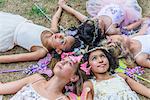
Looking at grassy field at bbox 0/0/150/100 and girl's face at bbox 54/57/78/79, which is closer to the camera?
girl's face at bbox 54/57/78/79

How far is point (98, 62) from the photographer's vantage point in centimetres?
293

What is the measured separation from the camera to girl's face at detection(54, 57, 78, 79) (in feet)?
9.12

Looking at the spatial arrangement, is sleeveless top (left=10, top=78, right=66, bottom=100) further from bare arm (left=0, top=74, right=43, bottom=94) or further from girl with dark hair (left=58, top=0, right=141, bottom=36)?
girl with dark hair (left=58, top=0, right=141, bottom=36)

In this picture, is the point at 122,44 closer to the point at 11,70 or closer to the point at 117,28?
the point at 117,28

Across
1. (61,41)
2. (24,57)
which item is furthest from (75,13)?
(24,57)

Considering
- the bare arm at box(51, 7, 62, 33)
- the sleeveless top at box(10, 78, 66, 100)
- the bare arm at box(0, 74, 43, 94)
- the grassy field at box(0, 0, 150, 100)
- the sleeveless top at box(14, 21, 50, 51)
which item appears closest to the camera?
the sleeveless top at box(10, 78, 66, 100)

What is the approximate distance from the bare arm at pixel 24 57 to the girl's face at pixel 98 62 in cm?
40

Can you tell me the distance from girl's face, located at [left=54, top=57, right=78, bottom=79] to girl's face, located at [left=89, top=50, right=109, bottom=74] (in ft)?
0.58

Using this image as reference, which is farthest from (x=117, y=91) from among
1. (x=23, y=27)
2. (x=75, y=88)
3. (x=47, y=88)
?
(x=23, y=27)

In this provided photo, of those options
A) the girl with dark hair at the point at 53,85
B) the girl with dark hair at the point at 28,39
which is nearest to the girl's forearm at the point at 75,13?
the girl with dark hair at the point at 28,39

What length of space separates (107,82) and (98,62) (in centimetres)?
15

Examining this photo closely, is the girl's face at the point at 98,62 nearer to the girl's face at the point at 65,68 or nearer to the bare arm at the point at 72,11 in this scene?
the girl's face at the point at 65,68

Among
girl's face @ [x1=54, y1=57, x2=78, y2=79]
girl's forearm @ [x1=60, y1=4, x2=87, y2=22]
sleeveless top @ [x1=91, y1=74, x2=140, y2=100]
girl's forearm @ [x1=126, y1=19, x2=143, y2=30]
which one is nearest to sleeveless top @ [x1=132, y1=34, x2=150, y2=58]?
girl's forearm @ [x1=126, y1=19, x2=143, y2=30]

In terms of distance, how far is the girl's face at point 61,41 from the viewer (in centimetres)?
309
